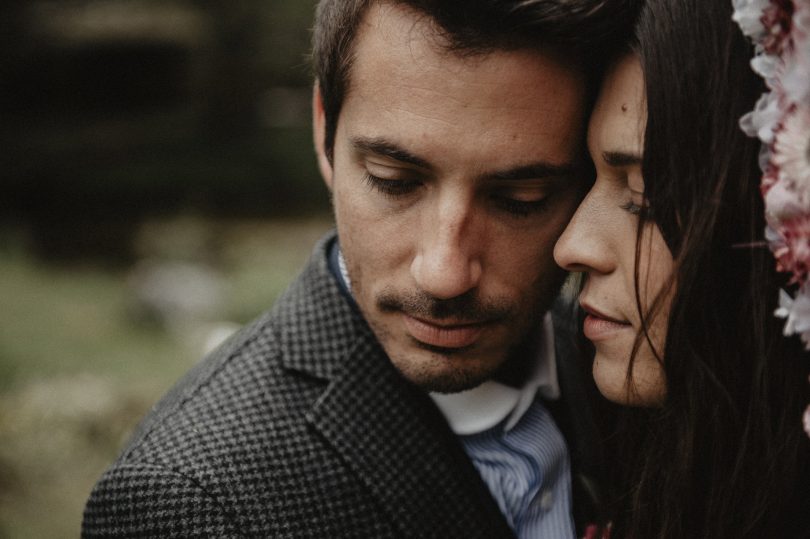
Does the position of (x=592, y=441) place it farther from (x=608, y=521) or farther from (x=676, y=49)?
(x=676, y=49)

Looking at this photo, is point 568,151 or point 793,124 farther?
point 568,151

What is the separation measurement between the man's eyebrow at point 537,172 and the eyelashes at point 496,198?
2.8 inches

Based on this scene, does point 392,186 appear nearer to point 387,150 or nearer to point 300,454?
point 387,150

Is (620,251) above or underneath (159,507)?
above

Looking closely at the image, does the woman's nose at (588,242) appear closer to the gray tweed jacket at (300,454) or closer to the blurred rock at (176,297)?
the gray tweed jacket at (300,454)

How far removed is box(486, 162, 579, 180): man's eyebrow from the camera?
6.95 ft

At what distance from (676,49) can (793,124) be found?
426 millimetres

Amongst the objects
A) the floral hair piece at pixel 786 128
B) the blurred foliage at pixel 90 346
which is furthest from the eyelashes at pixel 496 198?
the blurred foliage at pixel 90 346

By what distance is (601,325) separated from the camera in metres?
2.11

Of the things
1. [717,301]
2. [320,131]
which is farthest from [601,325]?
[320,131]

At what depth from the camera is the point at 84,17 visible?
13625 millimetres

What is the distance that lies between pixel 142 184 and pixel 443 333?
41.1 ft

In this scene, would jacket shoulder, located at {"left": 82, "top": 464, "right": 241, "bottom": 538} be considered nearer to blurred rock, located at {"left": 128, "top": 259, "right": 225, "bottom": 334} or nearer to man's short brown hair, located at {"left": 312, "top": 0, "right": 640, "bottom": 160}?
man's short brown hair, located at {"left": 312, "top": 0, "right": 640, "bottom": 160}

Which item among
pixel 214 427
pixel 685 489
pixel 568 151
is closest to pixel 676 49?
pixel 568 151
